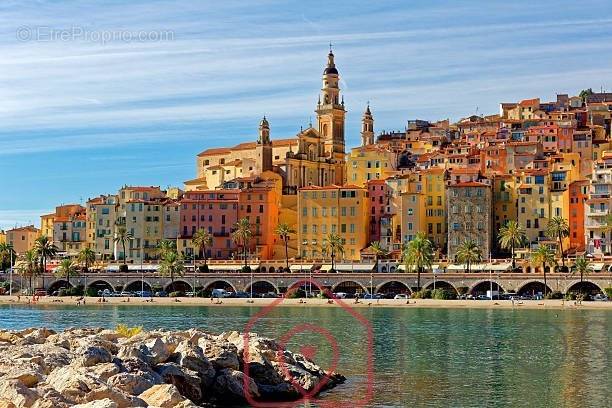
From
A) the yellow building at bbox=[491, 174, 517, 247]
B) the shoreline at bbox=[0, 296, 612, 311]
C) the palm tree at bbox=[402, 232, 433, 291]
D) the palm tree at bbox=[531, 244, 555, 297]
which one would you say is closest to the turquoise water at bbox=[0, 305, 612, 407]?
the shoreline at bbox=[0, 296, 612, 311]

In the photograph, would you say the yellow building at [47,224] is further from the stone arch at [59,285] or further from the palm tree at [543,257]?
the palm tree at [543,257]

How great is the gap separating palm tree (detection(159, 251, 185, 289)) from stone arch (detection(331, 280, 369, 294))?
58.9 ft

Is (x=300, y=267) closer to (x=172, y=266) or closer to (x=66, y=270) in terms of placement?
(x=172, y=266)

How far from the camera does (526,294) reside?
348 feet

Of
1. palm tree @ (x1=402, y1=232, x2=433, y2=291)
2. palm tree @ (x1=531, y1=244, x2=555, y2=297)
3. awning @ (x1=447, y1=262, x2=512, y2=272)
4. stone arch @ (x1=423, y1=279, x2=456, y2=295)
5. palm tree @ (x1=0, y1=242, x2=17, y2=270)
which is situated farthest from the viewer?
palm tree @ (x1=0, y1=242, x2=17, y2=270)

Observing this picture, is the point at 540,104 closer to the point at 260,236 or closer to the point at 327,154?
the point at 327,154

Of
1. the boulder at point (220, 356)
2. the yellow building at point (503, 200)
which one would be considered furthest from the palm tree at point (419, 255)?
the boulder at point (220, 356)

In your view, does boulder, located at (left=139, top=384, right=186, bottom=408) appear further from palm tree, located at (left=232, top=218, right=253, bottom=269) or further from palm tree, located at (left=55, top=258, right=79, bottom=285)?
palm tree, located at (left=55, top=258, right=79, bottom=285)

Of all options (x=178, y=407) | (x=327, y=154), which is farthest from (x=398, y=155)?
(x=178, y=407)

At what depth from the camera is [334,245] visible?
122 metres

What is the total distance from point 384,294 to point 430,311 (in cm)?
1424

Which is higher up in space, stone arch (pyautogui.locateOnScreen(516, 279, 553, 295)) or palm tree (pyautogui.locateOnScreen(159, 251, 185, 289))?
palm tree (pyautogui.locateOnScreen(159, 251, 185, 289))

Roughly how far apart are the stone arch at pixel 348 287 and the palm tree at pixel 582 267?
22.5 m

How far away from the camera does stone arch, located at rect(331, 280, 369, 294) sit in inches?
4419
